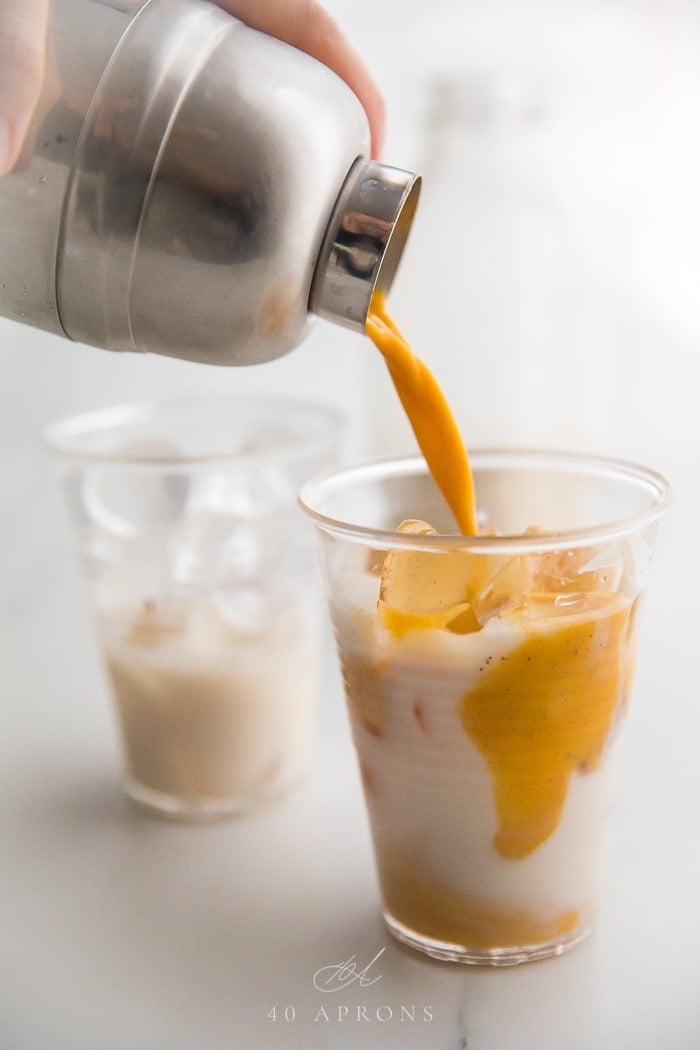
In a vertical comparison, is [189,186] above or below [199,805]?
above

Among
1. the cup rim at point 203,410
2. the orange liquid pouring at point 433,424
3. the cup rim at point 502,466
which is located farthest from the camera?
the cup rim at point 203,410

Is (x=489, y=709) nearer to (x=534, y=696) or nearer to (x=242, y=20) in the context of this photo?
(x=534, y=696)

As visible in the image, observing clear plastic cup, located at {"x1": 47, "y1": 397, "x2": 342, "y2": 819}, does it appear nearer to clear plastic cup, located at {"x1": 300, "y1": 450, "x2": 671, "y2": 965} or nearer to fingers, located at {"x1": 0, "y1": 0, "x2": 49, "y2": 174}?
clear plastic cup, located at {"x1": 300, "y1": 450, "x2": 671, "y2": 965}

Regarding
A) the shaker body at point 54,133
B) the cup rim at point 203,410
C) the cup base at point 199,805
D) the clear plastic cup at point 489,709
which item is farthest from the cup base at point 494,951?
the shaker body at point 54,133

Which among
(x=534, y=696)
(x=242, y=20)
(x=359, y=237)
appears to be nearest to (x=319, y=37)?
(x=242, y=20)

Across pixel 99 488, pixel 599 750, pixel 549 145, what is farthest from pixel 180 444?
pixel 549 145

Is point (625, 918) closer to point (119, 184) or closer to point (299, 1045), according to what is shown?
point (299, 1045)

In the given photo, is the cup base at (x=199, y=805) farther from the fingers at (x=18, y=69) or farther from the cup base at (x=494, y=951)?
the fingers at (x=18, y=69)
